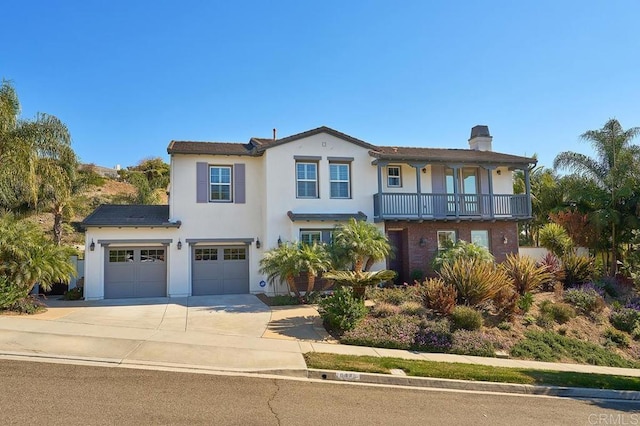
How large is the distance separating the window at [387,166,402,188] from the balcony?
1406 mm

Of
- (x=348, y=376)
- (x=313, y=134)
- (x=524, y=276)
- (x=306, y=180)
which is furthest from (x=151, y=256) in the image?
(x=524, y=276)

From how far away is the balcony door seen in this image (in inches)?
786

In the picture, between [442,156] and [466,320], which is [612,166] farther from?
[466,320]

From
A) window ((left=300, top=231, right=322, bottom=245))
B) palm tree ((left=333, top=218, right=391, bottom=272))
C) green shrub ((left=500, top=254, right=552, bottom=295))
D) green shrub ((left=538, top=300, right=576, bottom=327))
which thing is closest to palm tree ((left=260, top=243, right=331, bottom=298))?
palm tree ((left=333, top=218, right=391, bottom=272))

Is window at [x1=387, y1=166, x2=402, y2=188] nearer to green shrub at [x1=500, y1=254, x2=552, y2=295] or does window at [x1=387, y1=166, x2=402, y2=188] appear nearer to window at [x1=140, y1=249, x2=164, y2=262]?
green shrub at [x1=500, y1=254, x2=552, y2=295]

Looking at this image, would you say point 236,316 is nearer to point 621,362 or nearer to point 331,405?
point 331,405

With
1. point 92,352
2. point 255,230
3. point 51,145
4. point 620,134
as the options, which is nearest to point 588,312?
point 620,134

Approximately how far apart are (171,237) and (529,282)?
13979mm

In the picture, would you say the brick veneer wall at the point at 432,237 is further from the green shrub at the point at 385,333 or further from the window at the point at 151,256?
the window at the point at 151,256

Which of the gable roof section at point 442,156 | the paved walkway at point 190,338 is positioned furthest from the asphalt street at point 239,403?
the gable roof section at point 442,156

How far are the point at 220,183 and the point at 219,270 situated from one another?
3783mm

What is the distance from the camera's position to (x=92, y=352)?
357 inches

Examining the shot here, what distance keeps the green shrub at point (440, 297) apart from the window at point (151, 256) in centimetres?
1097

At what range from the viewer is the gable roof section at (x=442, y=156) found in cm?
1934
